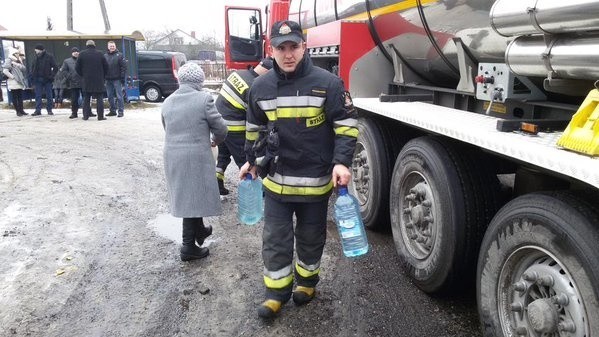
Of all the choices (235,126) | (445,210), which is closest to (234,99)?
(235,126)

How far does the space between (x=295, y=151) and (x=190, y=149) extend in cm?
112

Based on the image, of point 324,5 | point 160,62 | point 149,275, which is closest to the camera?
point 149,275

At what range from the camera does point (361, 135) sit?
187 inches

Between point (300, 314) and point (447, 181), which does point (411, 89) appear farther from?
point (300, 314)

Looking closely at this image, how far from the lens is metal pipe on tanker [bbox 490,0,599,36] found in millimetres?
2025

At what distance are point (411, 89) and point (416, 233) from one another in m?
1.50

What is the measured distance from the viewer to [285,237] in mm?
3264

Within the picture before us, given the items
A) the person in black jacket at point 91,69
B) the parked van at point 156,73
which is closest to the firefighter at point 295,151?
the person in black jacket at point 91,69

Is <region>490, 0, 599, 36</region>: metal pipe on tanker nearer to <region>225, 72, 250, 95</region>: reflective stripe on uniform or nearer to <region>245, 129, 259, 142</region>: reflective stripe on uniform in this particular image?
<region>245, 129, 259, 142</region>: reflective stripe on uniform

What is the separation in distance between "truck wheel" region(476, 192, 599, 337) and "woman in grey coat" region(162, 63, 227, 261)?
217 cm

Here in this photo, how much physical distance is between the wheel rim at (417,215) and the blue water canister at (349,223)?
521 mm

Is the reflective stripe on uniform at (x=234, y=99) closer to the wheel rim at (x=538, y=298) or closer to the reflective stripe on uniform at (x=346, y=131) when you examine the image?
the reflective stripe on uniform at (x=346, y=131)

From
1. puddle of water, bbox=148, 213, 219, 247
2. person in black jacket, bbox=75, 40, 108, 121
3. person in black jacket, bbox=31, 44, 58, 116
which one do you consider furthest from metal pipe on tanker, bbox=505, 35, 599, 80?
person in black jacket, bbox=31, 44, 58, 116

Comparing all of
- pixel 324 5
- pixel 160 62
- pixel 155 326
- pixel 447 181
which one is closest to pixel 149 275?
pixel 155 326
